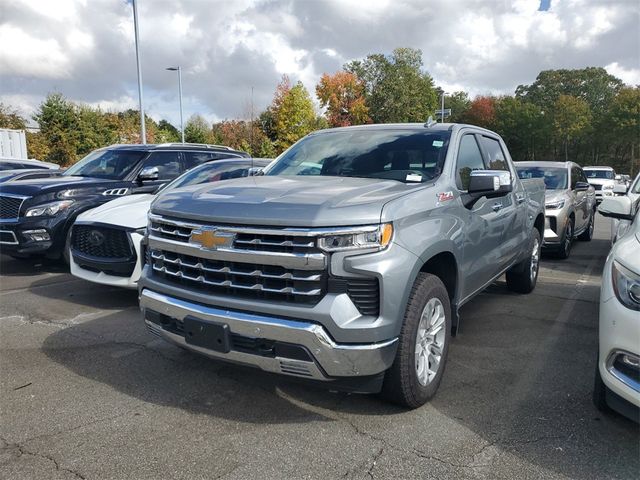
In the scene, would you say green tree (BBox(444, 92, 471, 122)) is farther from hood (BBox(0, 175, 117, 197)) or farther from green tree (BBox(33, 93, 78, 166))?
hood (BBox(0, 175, 117, 197))

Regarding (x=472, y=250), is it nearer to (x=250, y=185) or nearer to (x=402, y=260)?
(x=402, y=260)

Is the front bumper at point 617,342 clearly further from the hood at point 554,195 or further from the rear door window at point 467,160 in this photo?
the hood at point 554,195

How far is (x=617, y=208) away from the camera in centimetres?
Answer: 402

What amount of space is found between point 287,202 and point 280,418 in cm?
136

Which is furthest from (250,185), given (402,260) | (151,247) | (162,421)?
(162,421)

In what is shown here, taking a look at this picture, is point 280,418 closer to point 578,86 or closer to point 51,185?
point 51,185

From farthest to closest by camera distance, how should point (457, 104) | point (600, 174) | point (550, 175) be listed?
1. point (457, 104)
2. point (600, 174)
3. point (550, 175)

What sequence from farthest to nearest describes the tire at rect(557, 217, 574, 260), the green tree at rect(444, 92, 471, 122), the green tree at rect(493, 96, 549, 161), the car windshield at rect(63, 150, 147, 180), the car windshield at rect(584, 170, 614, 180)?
the green tree at rect(444, 92, 471, 122)
the green tree at rect(493, 96, 549, 161)
the car windshield at rect(584, 170, 614, 180)
the tire at rect(557, 217, 574, 260)
the car windshield at rect(63, 150, 147, 180)

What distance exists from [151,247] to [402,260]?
5.67 feet

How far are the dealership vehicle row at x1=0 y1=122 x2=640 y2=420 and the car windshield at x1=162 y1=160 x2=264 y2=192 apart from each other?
274cm

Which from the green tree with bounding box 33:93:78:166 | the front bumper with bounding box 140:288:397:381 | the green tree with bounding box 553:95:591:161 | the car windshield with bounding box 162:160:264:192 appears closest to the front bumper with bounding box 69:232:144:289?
the car windshield with bounding box 162:160:264:192

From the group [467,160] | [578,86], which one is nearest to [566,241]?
[467,160]

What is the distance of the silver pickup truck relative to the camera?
268 cm

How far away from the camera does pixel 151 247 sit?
3.42 metres
